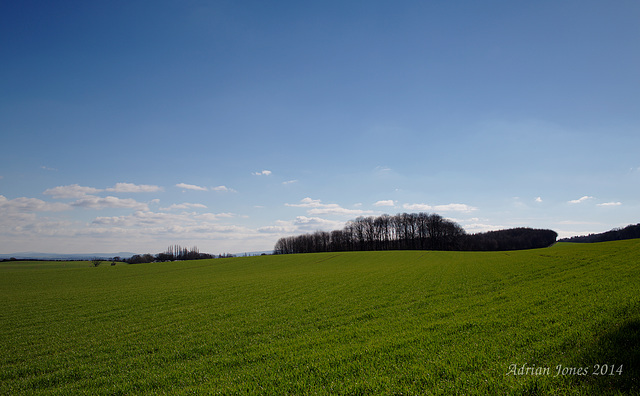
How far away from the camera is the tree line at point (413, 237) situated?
421 ft

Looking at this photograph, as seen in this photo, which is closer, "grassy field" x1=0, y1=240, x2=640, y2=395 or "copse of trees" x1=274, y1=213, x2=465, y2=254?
"grassy field" x1=0, y1=240, x2=640, y2=395

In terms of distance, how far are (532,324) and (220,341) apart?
12407mm

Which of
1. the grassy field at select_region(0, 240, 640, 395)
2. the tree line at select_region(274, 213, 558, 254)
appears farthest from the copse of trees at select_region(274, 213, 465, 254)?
the grassy field at select_region(0, 240, 640, 395)

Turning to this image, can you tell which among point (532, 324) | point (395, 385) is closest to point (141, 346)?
point (395, 385)

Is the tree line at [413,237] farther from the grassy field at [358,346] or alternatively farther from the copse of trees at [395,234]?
the grassy field at [358,346]

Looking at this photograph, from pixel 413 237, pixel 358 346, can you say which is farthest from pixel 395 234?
pixel 358 346

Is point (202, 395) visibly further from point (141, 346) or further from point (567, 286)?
point (567, 286)

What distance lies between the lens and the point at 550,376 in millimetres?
5863

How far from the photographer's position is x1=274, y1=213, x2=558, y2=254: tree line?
12838 centimetres

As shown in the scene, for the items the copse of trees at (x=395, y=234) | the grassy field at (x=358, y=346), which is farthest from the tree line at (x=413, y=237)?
the grassy field at (x=358, y=346)

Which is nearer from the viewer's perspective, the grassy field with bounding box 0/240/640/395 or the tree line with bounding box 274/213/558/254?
the grassy field with bounding box 0/240/640/395

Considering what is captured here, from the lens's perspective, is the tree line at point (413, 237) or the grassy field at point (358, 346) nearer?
the grassy field at point (358, 346)

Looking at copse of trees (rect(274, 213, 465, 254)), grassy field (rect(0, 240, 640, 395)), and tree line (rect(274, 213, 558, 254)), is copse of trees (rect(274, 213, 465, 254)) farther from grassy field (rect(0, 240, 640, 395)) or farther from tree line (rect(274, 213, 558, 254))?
grassy field (rect(0, 240, 640, 395))

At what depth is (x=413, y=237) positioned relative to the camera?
131875 millimetres
